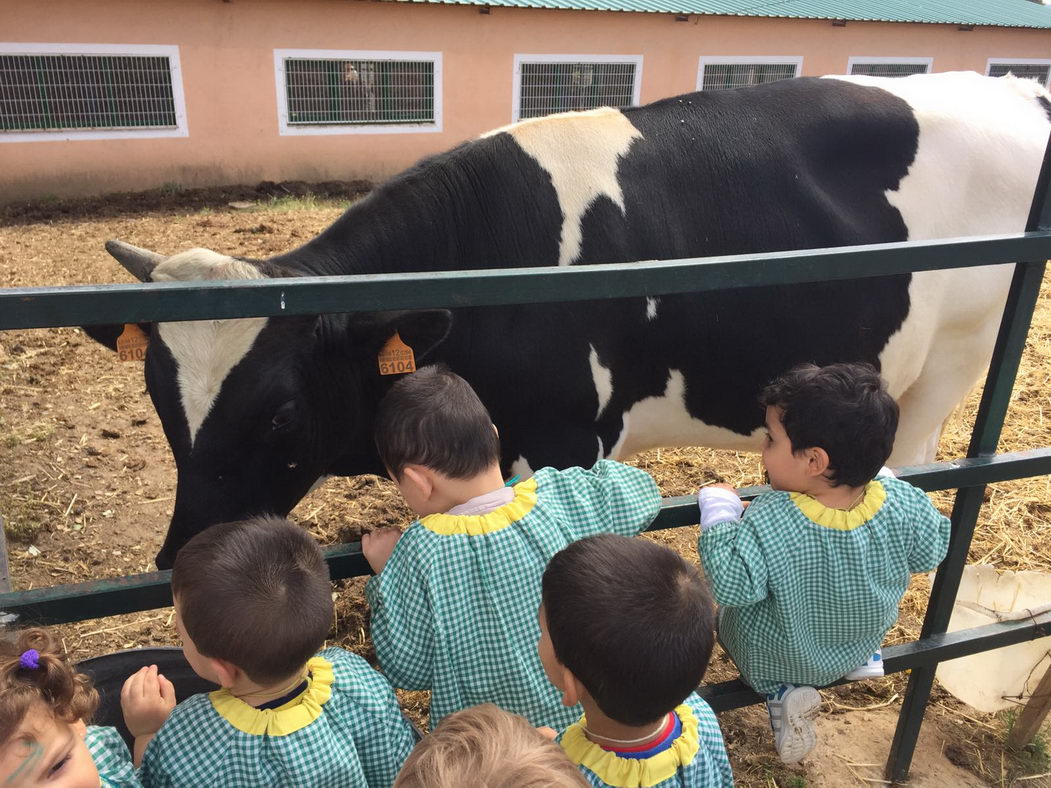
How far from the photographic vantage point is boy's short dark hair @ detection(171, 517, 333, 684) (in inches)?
49.5

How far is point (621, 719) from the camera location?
1.25 metres

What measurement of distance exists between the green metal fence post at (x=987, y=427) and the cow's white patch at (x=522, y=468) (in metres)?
1.22

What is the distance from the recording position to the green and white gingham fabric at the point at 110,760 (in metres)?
1.26

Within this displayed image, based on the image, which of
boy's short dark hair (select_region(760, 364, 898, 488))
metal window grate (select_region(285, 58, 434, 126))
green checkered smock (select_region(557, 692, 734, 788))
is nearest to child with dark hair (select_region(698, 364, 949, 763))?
boy's short dark hair (select_region(760, 364, 898, 488))

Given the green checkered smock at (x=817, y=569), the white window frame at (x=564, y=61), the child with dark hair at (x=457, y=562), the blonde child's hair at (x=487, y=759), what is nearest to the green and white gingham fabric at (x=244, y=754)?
the child with dark hair at (x=457, y=562)

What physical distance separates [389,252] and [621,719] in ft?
5.81

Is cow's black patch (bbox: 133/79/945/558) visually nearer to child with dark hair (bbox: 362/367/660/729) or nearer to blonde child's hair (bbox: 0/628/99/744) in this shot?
child with dark hair (bbox: 362/367/660/729)

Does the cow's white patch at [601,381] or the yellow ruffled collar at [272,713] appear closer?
the yellow ruffled collar at [272,713]

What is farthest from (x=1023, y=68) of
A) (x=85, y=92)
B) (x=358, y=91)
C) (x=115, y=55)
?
(x=85, y=92)

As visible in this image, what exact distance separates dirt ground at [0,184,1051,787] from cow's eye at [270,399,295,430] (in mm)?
1094

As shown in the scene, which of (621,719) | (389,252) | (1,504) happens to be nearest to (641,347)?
(389,252)

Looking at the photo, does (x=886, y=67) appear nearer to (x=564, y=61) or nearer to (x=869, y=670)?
(x=564, y=61)

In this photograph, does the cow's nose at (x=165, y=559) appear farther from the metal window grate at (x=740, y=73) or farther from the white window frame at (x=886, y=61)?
the white window frame at (x=886, y=61)

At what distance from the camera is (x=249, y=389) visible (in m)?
2.23
